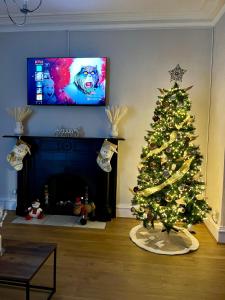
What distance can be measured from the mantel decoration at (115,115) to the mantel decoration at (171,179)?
28.4 inches

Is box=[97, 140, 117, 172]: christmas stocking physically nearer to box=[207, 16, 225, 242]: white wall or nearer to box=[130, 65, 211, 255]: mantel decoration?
box=[130, 65, 211, 255]: mantel decoration

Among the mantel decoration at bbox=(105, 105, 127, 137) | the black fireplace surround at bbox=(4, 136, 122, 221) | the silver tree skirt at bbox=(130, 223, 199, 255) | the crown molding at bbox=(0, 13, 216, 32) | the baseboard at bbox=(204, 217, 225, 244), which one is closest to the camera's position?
the silver tree skirt at bbox=(130, 223, 199, 255)

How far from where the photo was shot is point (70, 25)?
3.82 metres

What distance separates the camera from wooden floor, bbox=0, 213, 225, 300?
2178mm

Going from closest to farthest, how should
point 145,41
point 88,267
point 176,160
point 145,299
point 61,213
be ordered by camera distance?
point 145,299, point 88,267, point 176,160, point 145,41, point 61,213

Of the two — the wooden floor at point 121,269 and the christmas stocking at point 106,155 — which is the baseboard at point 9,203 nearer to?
the wooden floor at point 121,269

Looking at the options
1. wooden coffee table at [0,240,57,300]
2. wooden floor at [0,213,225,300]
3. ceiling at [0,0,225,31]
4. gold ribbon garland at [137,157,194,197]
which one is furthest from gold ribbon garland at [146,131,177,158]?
ceiling at [0,0,225,31]

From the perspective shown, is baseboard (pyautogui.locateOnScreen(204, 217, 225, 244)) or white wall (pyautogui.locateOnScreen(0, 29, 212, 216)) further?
white wall (pyautogui.locateOnScreen(0, 29, 212, 216))

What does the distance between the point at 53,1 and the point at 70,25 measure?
565 millimetres

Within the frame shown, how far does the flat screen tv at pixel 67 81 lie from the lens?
12.3 ft

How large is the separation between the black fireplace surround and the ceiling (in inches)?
64.1

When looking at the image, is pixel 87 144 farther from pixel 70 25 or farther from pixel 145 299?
pixel 145 299

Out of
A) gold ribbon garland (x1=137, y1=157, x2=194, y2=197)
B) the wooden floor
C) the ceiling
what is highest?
the ceiling

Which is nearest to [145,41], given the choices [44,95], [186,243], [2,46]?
[44,95]
